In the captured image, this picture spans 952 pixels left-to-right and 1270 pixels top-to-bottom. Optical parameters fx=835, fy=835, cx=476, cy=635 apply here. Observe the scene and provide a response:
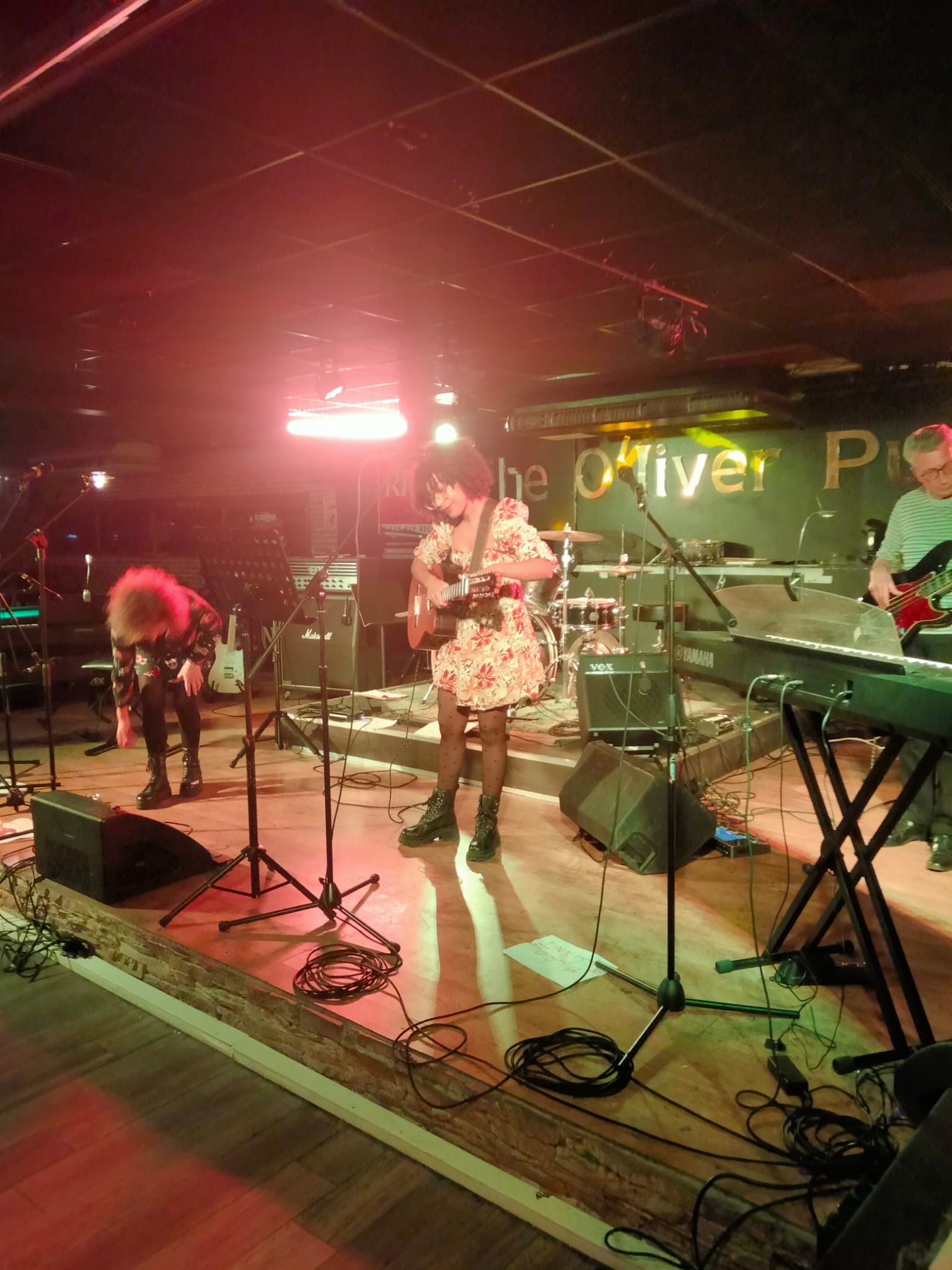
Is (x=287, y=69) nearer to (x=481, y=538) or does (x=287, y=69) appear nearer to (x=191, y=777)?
(x=481, y=538)

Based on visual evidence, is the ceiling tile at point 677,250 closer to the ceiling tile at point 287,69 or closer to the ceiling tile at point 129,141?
the ceiling tile at point 287,69

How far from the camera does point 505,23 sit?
263 centimetres

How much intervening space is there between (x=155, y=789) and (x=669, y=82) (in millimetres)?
4121

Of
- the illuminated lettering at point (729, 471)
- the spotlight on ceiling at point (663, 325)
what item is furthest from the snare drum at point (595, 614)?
the illuminated lettering at point (729, 471)

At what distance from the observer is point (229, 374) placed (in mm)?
7801

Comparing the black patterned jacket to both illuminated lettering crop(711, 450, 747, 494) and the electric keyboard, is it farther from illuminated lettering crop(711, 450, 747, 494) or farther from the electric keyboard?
illuminated lettering crop(711, 450, 747, 494)

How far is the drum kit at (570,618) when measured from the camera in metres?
6.45

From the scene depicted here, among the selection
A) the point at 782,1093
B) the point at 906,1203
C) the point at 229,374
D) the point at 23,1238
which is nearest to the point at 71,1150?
the point at 23,1238

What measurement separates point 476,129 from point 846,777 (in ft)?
12.9

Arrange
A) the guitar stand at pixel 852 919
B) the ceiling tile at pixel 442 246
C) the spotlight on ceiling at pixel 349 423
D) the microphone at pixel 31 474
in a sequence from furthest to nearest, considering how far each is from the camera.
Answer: the spotlight on ceiling at pixel 349 423
the microphone at pixel 31 474
the ceiling tile at pixel 442 246
the guitar stand at pixel 852 919

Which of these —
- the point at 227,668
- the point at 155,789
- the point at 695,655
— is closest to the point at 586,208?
the point at 695,655

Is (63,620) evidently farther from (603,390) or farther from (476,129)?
(476,129)

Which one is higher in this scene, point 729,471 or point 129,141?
point 129,141

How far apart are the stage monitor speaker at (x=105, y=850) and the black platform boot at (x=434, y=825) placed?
2.89 feet
